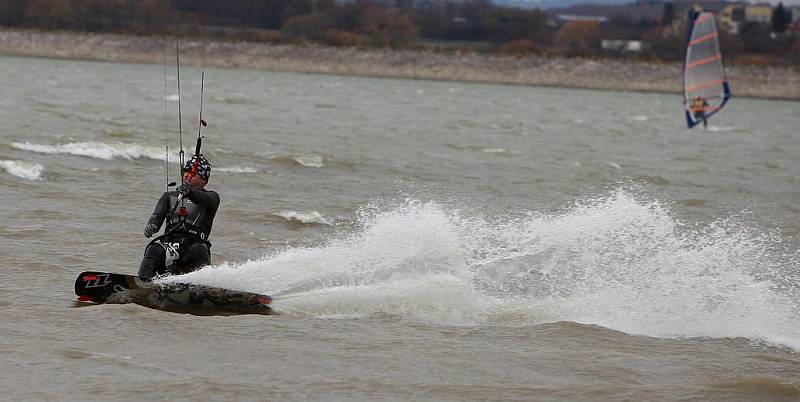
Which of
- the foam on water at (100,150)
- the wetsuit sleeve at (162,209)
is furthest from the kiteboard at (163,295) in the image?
the foam on water at (100,150)

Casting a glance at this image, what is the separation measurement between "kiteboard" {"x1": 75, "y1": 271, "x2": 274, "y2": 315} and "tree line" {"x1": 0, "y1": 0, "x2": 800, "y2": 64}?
8634 cm

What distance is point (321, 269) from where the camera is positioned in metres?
10.4

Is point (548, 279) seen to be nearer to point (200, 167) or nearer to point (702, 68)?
point (200, 167)

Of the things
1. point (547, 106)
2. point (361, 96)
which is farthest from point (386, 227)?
point (547, 106)

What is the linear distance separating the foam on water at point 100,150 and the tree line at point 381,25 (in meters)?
74.2

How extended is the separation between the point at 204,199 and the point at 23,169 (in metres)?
8.33

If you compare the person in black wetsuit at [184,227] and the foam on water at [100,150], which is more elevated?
the person in black wetsuit at [184,227]

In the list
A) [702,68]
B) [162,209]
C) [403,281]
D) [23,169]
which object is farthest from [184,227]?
[702,68]

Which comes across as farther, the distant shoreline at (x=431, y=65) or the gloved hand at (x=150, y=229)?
the distant shoreline at (x=431, y=65)

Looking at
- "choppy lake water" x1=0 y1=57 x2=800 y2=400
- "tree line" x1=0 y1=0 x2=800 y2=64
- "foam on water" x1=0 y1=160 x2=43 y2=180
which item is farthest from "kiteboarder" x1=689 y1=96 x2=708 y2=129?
"tree line" x1=0 y1=0 x2=800 y2=64

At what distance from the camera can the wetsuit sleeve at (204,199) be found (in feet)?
29.7

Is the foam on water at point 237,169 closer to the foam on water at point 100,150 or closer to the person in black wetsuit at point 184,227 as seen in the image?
the foam on water at point 100,150

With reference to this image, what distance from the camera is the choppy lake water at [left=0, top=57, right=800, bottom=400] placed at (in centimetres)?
736

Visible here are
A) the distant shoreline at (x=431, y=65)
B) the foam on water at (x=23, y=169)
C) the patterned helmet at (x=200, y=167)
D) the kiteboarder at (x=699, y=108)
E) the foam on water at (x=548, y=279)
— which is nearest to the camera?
the patterned helmet at (x=200, y=167)
